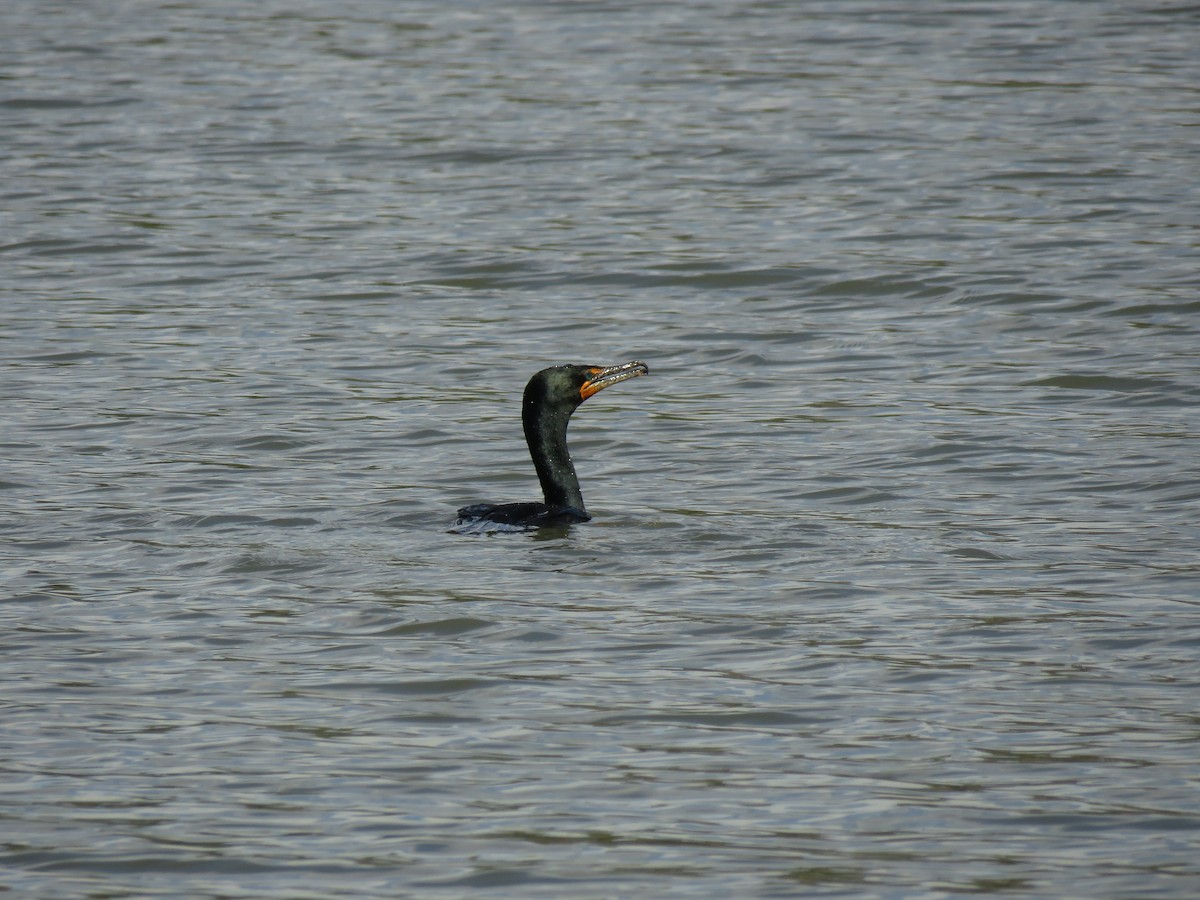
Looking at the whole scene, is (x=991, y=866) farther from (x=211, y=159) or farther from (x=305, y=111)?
(x=305, y=111)

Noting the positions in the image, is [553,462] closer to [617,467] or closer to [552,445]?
[552,445]

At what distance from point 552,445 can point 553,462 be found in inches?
3.7

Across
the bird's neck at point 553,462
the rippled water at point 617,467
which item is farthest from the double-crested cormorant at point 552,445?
the rippled water at point 617,467

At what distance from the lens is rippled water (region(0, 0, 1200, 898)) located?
6.67 meters

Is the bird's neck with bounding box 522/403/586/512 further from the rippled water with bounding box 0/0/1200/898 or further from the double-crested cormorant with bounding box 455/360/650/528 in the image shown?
the rippled water with bounding box 0/0/1200/898

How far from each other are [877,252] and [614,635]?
9.05m

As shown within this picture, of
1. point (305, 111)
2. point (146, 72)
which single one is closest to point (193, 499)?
point (305, 111)

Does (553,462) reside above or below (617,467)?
above

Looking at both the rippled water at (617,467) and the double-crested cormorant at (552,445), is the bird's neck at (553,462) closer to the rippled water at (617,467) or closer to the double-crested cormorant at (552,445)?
the double-crested cormorant at (552,445)

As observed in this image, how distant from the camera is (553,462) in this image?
10.6 metres

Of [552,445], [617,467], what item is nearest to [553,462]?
[552,445]

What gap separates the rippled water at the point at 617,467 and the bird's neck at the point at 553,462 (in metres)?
0.24

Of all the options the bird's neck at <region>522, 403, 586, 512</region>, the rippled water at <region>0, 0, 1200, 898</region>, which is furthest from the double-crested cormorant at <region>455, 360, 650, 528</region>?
the rippled water at <region>0, 0, 1200, 898</region>

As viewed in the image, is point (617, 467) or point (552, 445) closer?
point (552, 445)
